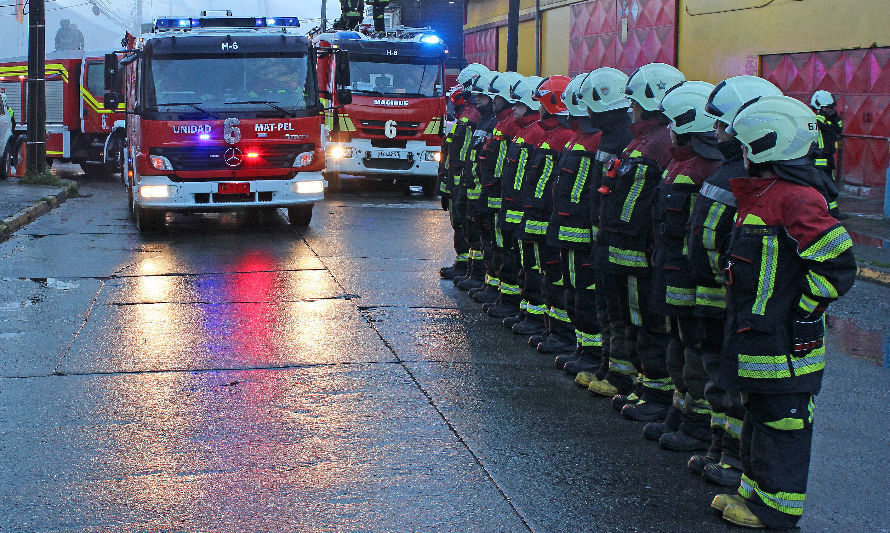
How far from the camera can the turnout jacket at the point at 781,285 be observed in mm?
4523

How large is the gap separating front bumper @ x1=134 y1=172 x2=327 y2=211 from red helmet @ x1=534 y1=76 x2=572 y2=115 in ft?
24.1

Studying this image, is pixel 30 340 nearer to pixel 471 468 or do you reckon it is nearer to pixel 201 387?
pixel 201 387

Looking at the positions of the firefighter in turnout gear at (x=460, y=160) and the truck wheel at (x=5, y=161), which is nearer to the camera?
the firefighter in turnout gear at (x=460, y=160)

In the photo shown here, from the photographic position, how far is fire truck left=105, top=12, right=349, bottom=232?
14.5 metres

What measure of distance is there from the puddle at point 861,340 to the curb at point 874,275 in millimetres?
2070

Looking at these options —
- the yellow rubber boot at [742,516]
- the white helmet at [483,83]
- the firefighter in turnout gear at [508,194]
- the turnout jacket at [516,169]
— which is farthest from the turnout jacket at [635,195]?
the white helmet at [483,83]

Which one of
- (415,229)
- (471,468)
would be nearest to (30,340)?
(471,468)

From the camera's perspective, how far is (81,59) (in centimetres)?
2580

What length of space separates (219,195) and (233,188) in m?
0.20

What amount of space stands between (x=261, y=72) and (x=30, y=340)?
23.4 feet

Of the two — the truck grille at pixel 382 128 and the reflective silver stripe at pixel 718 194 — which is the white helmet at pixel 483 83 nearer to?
the reflective silver stripe at pixel 718 194

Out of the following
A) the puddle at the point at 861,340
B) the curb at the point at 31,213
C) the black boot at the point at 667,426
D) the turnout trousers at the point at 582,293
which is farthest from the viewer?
the curb at the point at 31,213

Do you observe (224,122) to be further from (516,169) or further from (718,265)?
(718,265)

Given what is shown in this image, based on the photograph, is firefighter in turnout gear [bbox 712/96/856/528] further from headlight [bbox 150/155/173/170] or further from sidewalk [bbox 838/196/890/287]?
headlight [bbox 150/155/173/170]
